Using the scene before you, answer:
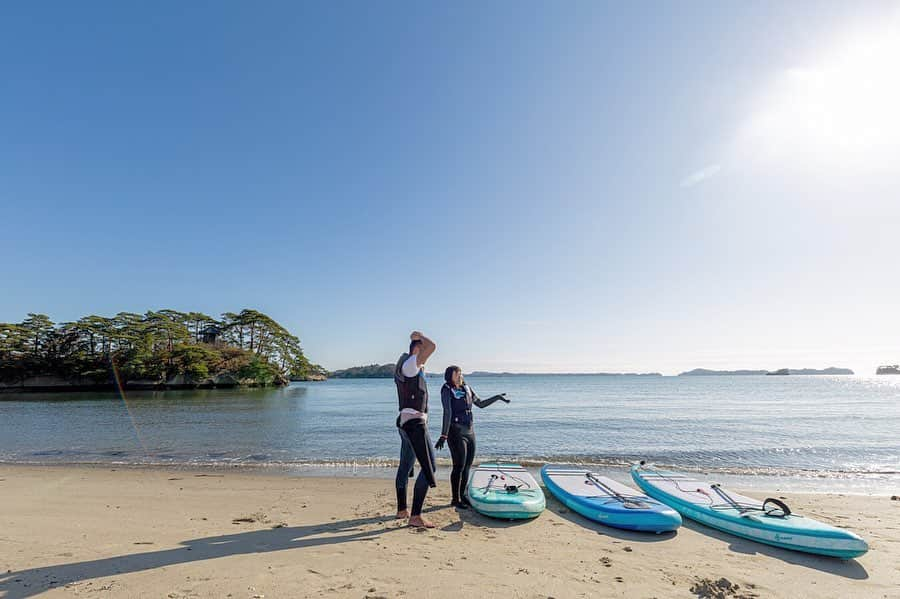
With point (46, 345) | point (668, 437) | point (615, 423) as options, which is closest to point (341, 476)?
point (668, 437)

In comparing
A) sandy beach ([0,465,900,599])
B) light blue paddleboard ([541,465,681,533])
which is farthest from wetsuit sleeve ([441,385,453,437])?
light blue paddleboard ([541,465,681,533])

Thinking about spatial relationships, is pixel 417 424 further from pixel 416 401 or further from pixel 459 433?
pixel 459 433

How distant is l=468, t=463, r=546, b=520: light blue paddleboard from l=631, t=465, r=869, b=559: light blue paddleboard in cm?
Answer: 214

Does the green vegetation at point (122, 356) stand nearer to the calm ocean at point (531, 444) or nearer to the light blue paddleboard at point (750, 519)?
the calm ocean at point (531, 444)

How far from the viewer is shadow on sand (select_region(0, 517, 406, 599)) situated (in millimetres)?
3568

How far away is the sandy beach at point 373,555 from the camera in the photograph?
356 cm

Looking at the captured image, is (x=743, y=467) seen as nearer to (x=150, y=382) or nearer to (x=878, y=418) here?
(x=878, y=418)

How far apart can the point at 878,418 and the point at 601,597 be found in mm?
30869

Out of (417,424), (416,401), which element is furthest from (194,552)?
(416,401)

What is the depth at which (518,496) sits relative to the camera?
6.05m

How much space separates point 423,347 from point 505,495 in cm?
280

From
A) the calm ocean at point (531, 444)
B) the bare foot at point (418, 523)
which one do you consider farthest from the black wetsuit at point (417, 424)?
the calm ocean at point (531, 444)

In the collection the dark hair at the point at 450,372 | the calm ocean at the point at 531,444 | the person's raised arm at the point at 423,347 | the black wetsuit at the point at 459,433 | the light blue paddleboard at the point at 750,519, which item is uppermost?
the person's raised arm at the point at 423,347

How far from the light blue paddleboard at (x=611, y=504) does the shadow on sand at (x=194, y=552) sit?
270 centimetres
